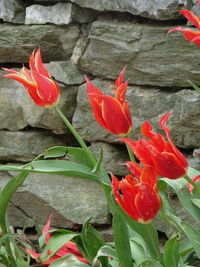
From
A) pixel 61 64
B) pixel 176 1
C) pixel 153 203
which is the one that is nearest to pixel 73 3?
pixel 61 64

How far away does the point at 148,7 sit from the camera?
1969 mm

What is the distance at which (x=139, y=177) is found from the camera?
46.8 inches

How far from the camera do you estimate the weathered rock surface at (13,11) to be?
2254mm

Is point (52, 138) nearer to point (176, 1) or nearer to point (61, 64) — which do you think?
point (61, 64)

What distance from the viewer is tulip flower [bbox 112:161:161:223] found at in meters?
1.14

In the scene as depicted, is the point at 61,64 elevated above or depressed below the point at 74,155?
below

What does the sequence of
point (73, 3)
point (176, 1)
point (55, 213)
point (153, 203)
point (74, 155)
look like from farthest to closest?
point (55, 213), point (73, 3), point (176, 1), point (74, 155), point (153, 203)

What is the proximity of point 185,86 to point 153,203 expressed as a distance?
904 mm

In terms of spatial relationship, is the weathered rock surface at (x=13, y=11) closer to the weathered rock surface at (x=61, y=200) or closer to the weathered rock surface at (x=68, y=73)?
the weathered rock surface at (x=68, y=73)

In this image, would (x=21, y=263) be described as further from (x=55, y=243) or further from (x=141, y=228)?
(x=141, y=228)

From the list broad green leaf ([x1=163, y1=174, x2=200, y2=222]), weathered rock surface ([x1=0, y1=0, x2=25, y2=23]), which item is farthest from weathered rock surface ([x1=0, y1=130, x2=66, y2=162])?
broad green leaf ([x1=163, y1=174, x2=200, y2=222])

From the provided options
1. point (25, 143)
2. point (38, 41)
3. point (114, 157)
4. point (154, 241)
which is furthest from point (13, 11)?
point (154, 241)

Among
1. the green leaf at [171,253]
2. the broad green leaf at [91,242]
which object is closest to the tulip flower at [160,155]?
the green leaf at [171,253]

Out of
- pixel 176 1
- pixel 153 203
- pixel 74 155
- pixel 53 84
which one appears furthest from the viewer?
pixel 176 1
